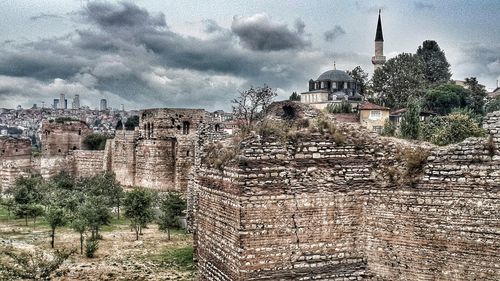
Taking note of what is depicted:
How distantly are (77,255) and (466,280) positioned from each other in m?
16.3

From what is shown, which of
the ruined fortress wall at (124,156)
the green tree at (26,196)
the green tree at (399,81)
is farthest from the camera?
the green tree at (399,81)

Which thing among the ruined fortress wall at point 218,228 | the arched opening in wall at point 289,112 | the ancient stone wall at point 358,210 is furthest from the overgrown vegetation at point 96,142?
the ancient stone wall at point 358,210

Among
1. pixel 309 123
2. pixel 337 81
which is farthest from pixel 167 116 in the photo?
pixel 337 81

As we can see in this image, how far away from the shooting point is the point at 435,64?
7725cm

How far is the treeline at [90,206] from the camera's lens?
23.0 metres

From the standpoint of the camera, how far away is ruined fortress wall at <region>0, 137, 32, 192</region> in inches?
1720

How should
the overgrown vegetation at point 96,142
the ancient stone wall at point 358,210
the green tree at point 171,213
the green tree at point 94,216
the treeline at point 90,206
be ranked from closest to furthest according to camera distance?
1. the ancient stone wall at point 358,210
2. the green tree at point 94,216
3. the treeline at point 90,206
4. the green tree at point 171,213
5. the overgrown vegetation at point 96,142

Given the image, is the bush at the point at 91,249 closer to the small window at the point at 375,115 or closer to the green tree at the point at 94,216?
the green tree at the point at 94,216

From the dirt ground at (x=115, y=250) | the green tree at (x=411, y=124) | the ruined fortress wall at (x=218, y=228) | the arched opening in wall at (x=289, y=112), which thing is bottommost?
the dirt ground at (x=115, y=250)

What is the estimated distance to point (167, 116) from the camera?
38688 mm

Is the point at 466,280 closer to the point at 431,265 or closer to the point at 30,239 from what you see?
the point at 431,265

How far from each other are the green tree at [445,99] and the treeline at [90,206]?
35.8 metres

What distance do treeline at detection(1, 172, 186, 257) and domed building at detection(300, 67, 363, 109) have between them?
41527 millimetres

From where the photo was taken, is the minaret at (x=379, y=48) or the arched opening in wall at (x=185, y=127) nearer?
the arched opening in wall at (x=185, y=127)
